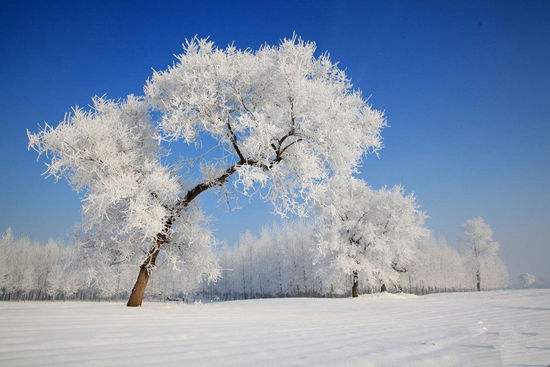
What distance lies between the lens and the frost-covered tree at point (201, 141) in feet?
41.3

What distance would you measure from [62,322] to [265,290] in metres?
88.7

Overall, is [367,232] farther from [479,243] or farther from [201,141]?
[479,243]

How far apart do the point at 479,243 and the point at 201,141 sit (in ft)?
197

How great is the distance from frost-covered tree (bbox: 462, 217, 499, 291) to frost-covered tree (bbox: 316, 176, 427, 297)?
94.7ft

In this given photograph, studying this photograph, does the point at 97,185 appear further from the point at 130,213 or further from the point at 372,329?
the point at 372,329

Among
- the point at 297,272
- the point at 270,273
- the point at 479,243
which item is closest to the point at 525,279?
the point at 479,243

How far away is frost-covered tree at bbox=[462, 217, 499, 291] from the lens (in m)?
60.4

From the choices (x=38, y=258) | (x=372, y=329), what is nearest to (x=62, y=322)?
(x=372, y=329)

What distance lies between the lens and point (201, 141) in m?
14.2

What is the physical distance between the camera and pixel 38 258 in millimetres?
89688

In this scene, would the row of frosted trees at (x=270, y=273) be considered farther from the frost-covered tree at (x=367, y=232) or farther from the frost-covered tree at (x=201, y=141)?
the frost-covered tree at (x=201, y=141)

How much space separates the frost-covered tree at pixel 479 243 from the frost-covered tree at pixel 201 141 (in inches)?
Result: 2159

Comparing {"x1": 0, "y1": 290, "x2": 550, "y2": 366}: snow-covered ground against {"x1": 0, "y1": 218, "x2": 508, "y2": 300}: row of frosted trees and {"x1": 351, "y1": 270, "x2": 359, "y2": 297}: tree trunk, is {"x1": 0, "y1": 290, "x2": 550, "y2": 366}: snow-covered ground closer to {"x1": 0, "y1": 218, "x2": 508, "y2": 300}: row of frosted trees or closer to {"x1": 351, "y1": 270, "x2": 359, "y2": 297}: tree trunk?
{"x1": 351, "y1": 270, "x2": 359, "y2": 297}: tree trunk

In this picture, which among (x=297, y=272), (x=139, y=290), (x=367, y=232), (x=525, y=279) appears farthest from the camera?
(x=525, y=279)
